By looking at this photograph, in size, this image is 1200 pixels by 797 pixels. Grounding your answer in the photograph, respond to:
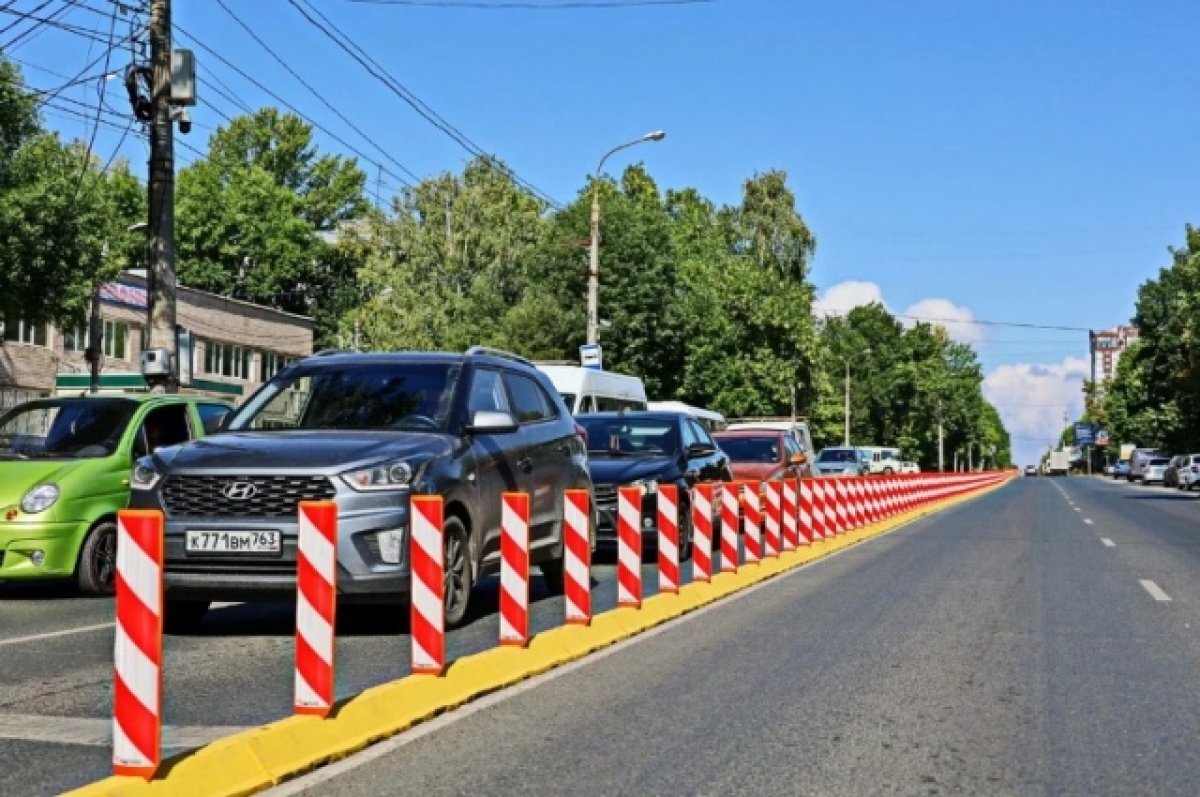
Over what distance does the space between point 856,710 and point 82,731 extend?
11.5 feet

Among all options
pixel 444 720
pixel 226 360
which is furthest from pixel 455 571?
pixel 226 360

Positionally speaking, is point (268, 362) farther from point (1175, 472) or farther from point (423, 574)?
point (423, 574)

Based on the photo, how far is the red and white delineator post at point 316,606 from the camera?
6.04 meters

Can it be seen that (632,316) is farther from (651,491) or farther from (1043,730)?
(1043,730)

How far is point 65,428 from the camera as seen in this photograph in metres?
12.7

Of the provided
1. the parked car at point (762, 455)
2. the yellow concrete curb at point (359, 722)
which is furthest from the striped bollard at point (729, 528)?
the yellow concrete curb at point (359, 722)

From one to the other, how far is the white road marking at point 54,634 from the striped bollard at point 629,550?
3.56 meters

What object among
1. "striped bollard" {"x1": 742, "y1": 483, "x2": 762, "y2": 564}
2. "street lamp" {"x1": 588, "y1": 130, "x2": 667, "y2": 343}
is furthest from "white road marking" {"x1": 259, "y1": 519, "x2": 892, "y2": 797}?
"street lamp" {"x1": 588, "y1": 130, "x2": 667, "y2": 343}

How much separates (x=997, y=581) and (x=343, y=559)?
7912 millimetres

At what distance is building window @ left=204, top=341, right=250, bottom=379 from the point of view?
5759cm

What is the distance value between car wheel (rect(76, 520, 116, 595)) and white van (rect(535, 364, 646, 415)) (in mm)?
12891

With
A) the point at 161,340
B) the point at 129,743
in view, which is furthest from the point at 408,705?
the point at 161,340

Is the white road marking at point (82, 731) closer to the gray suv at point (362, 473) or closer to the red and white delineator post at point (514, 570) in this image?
the gray suv at point (362, 473)

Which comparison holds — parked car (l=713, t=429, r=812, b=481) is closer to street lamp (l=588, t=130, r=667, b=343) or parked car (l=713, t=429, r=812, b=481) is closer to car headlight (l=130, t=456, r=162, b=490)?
street lamp (l=588, t=130, r=667, b=343)
